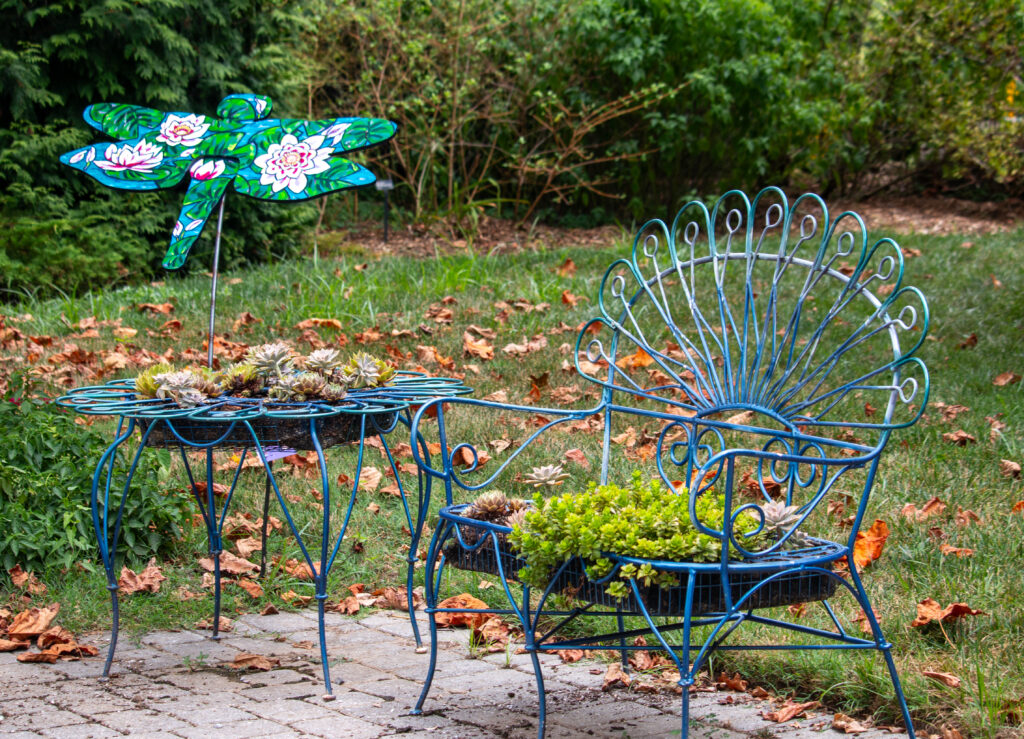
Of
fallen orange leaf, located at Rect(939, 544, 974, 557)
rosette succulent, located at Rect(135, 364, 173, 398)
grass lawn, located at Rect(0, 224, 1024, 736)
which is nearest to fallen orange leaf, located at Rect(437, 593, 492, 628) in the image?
grass lawn, located at Rect(0, 224, 1024, 736)

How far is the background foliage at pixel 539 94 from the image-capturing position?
25.9 ft

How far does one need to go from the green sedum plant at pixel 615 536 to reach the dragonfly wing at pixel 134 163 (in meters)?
1.78

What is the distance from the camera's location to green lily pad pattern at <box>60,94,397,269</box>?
3.27 m

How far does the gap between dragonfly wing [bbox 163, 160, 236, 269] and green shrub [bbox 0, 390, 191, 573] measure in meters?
0.94

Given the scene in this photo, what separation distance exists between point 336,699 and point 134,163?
1846 mm

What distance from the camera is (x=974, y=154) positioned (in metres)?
10.8

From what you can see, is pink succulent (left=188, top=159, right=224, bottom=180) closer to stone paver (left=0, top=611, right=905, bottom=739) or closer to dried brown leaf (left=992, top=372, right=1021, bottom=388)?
stone paver (left=0, top=611, right=905, bottom=739)

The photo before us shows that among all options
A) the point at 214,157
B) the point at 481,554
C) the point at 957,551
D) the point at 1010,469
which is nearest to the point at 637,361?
the point at 1010,469

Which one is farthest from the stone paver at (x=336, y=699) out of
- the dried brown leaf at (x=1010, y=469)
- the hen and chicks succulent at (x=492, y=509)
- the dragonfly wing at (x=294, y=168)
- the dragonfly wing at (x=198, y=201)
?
the dried brown leaf at (x=1010, y=469)

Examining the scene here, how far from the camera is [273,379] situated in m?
3.10

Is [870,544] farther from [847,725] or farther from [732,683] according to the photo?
[847,725]

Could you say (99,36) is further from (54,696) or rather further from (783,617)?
(783,617)

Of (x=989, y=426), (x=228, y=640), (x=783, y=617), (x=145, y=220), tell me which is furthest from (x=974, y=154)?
(x=228, y=640)

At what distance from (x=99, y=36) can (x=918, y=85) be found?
8137 mm
